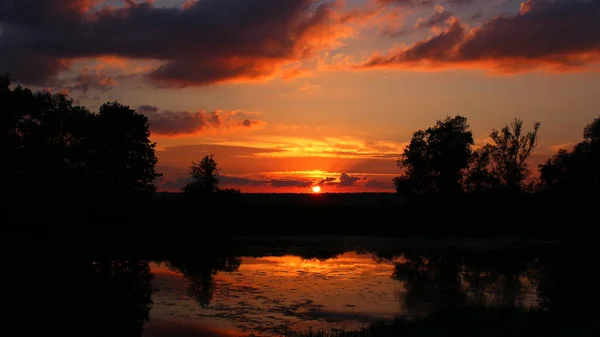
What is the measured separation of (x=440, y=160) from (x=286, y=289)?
71.4 meters

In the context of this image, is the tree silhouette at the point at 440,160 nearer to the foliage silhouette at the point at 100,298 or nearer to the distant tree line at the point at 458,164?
the distant tree line at the point at 458,164

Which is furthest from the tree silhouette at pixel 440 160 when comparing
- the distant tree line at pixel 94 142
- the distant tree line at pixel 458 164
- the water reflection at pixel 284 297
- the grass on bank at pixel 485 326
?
the grass on bank at pixel 485 326

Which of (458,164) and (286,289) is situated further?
(458,164)

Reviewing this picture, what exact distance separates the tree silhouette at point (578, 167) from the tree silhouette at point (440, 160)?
44.4 feet

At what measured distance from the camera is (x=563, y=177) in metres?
85.0

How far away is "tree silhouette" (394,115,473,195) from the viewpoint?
97.8 m

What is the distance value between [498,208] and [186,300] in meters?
70.1

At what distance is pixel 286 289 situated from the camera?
104 ft

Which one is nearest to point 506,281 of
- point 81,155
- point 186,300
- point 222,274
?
point 222,274

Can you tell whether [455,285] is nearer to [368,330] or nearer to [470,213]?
[368,330]

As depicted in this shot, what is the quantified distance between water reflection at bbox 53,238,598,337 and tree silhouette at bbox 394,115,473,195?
150ft

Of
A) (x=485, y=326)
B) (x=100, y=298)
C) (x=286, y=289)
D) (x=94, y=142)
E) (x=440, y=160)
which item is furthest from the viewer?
(x=440, y=160)

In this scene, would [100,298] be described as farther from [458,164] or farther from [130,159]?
[458,164]

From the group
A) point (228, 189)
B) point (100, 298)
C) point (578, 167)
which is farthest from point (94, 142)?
point (578, 167)
